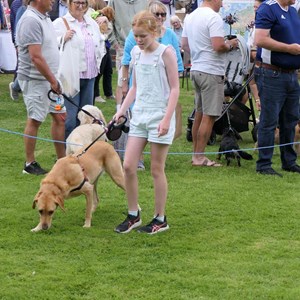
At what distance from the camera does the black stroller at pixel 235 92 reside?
9.84 m

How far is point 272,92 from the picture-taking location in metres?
8.15

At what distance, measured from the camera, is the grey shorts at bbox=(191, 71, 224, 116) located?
8.76 meters

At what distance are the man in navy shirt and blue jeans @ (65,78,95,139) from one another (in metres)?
1.99

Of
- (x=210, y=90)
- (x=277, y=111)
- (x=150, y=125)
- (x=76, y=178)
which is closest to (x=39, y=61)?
(x=76, y=178)

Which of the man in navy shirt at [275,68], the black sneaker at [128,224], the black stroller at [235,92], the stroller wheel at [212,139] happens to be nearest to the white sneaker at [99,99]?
the black stroller at [235,92]

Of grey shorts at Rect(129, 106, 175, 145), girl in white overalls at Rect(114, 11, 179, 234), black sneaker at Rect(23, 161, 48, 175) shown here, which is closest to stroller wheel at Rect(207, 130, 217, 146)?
black sneaker at Rect(23, 161, 48, 175)

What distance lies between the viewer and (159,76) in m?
6.00

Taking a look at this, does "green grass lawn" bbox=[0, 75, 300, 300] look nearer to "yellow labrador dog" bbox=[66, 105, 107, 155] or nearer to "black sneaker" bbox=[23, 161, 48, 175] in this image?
"black sneaker" bbox=[23, 161, 48, 175]

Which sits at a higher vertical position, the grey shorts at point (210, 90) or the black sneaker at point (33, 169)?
the grey shorts at point (210, 90)

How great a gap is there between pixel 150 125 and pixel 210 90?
9.44 ft

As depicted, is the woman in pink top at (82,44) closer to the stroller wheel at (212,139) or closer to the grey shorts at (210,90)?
the grey shorts at (210,90)

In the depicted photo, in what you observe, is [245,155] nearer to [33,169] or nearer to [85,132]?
[85,132]

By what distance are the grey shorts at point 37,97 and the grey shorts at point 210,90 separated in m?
1.72

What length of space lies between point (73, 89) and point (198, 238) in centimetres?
319
